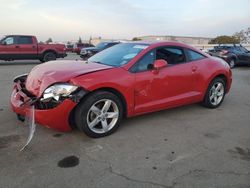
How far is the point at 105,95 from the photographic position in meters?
4.17

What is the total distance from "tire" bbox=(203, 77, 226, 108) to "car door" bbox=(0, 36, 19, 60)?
42.5 ft

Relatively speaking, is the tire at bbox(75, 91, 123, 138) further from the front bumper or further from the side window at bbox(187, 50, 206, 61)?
the side window at bbox(187, 50, 206, 61)

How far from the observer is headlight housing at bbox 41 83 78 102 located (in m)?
3.94

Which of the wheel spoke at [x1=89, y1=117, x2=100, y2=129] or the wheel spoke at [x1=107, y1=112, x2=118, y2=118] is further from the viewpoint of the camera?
the wheel spoke at [x1=107, y1=112, x2=118, y2=118]

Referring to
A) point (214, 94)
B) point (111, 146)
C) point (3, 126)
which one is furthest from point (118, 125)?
point (214, 94)

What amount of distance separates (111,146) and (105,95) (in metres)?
0.76

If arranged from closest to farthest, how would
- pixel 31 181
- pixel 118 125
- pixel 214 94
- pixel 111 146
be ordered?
pixel 31 181, pixel 111 146, pixel 118 125, pixel 214 94

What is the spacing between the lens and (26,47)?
16250 mm

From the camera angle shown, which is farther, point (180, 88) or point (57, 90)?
point (180, 88)

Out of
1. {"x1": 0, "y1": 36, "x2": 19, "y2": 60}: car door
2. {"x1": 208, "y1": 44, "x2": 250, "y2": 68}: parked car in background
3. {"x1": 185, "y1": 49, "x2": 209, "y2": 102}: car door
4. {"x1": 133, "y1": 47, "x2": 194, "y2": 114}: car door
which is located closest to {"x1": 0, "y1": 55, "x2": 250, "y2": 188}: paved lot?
{"x1": 133, "y1": 47, "x2": 194, "y2": 114}: car door

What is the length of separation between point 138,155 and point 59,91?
4.63 feet

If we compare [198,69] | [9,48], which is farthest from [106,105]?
[9,48]

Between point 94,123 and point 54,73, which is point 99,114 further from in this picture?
point 54,73

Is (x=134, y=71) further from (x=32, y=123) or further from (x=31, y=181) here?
(x=31, y=181)
